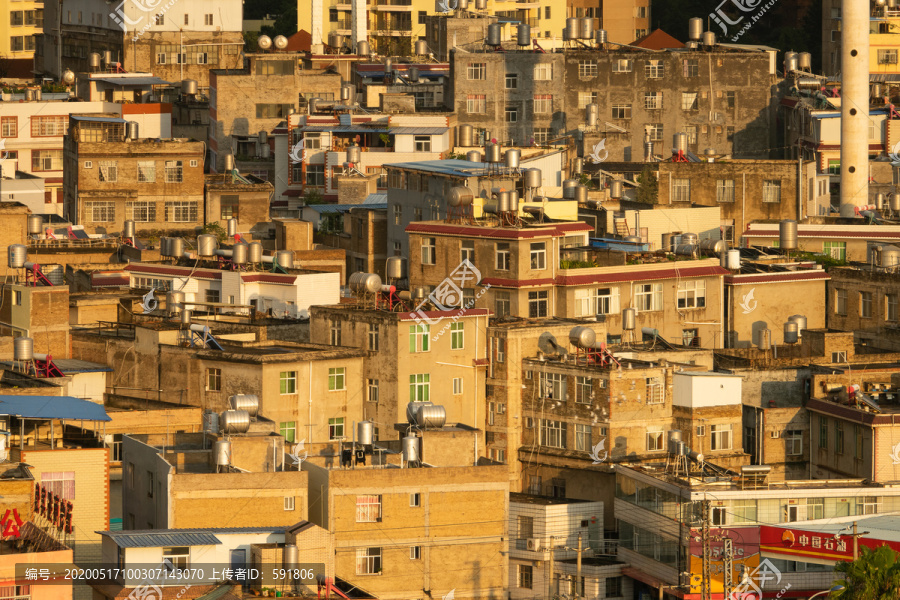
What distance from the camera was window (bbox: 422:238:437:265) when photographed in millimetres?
98375

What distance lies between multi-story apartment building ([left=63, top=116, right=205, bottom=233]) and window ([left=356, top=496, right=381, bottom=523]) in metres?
57.3

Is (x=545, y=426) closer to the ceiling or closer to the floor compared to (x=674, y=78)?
closer to the floor

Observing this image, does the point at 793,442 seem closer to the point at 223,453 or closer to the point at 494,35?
the point at 223,453

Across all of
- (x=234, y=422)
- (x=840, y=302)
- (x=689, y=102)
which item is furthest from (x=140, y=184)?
(x=234, y=422)

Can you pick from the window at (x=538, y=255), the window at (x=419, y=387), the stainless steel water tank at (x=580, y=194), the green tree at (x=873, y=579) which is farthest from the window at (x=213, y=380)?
the stainless steel water tank at (x=580, y=194)

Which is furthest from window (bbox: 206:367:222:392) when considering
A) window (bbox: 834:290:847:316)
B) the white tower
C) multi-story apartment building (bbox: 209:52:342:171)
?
multi-story apartment building (bbox: 209:52:342:171)

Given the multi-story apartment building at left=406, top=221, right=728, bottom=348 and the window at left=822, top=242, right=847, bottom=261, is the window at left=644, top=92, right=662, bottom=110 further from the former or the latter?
the multi-story apartment building at left=406, top=221, right=728, bottom=348

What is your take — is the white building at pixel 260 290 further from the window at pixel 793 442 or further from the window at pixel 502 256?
the window at pixel 793 442

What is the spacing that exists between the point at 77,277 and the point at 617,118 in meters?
48.9

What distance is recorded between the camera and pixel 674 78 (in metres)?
146

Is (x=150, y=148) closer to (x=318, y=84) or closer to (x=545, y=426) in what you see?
→ (x=318, y=84)

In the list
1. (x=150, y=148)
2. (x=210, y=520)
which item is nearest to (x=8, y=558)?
(x=210, y=520)

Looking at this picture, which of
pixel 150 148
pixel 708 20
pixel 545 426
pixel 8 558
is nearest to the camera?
pixel 8 558

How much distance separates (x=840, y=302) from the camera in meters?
107
